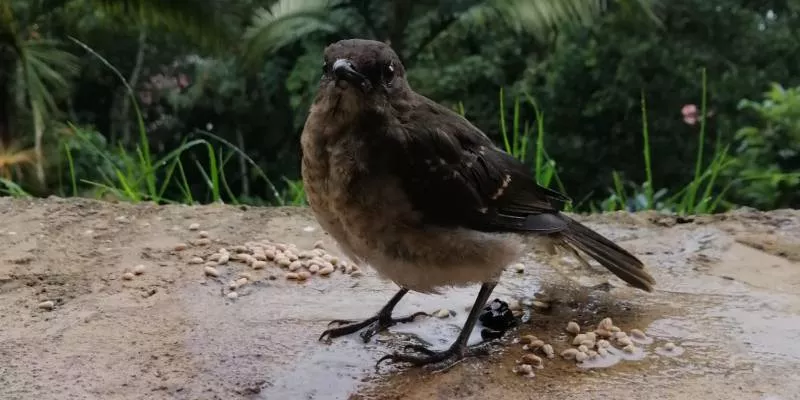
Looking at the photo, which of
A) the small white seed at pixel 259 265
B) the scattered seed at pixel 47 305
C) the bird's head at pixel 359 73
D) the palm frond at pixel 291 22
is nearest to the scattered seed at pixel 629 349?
the bird's head at pixel 359 73

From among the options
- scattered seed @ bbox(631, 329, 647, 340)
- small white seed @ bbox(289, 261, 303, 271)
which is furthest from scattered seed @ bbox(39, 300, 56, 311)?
scattered seed @ bbox(631, 329, 647, 340)

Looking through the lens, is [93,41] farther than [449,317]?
Yes

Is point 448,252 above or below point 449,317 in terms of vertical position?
above

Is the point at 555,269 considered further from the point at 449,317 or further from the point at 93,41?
the point at 93,41

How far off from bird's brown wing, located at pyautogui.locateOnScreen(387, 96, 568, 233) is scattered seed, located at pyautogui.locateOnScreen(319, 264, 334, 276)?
78 cm

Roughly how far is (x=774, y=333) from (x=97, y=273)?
2.25 metres

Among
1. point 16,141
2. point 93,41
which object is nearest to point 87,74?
point 93,41

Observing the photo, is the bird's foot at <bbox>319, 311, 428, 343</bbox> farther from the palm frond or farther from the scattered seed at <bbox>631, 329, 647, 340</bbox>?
the palm frond

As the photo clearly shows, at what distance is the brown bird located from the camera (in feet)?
7.32

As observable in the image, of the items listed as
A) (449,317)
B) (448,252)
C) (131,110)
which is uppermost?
(448,252)

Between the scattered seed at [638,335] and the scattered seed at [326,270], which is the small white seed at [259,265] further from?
the scattered seed at [638,335]

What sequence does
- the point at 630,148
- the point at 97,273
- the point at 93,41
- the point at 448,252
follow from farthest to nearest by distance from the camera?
the point at 93,41 < the point at 630,148 < the point at 97,273 < the point at 448,252

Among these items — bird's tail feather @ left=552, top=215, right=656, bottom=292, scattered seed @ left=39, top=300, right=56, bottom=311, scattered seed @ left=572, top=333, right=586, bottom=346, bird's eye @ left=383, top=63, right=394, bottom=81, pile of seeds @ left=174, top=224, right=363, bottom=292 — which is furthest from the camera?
pile of seeds @ left=174, top=224, right=363, bottom=292

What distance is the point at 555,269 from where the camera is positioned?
3068mm
